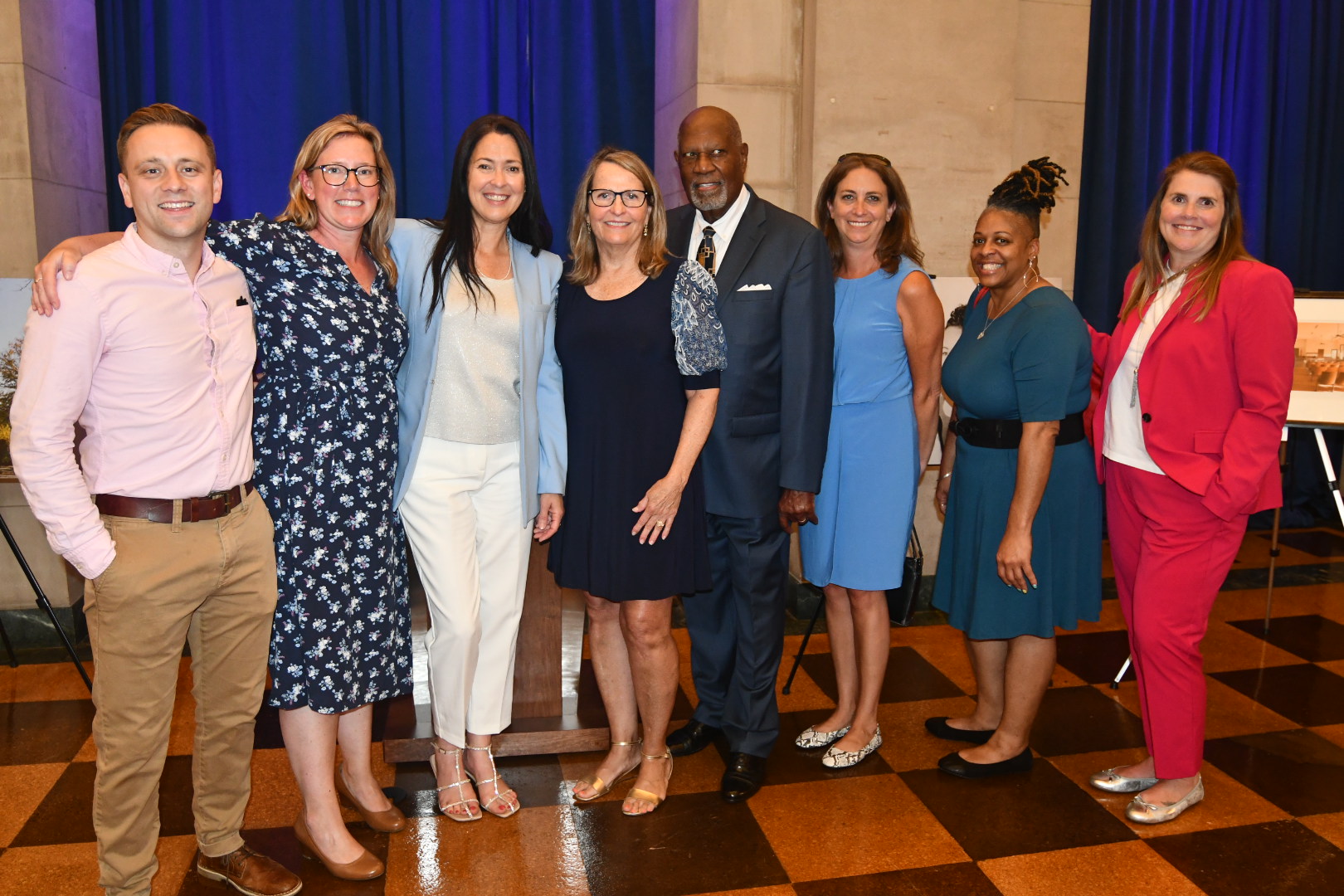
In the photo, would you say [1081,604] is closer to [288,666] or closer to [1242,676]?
[1242,676]

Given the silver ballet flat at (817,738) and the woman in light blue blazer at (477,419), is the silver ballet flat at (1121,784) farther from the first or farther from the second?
the woman in light blue blazer at (477,419)

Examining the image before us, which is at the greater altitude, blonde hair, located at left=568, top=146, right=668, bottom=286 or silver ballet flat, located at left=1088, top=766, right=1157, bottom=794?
blonde hair, located at left=568, top=146, right=668, bottom=286

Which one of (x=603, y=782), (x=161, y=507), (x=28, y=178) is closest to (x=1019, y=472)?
(x=603, y=782)

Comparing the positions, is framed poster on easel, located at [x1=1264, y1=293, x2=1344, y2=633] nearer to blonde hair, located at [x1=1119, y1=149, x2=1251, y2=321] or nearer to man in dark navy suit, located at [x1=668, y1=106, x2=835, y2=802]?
blonde hair, located at [x1=1119, y1=149, x2=1251, y2=321]

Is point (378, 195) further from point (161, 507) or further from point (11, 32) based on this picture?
point (11, 32)

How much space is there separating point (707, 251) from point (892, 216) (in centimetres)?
54

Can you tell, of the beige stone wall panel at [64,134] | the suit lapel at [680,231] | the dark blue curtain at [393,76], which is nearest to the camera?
the suit lapel at [680,231]

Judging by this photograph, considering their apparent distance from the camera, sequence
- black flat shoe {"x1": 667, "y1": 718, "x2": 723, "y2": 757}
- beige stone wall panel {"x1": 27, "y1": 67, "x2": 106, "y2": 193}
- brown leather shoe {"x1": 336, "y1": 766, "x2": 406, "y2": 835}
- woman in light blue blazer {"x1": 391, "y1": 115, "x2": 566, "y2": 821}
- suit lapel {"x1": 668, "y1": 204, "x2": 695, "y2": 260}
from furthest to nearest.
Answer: beige stone wall panel {"x1": 27, "y1": 67, "x2": 106, "y2": 193}, black flat shoe {"x1": 667, "y1": 718, "x2": 723, "y2": 757}, suit lapel {"x1": 668, "y1": 204, "x2": 695, "y2": 260}, brown leather shoe {"x1": 336, "y1": 766, "x2": 406, "y2": 835}, woman in light blue blazer {"x1": 391, "y1": 115, "x2": 566, "y2": 821}

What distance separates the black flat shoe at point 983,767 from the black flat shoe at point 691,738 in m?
0.71

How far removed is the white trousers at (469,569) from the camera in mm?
2453

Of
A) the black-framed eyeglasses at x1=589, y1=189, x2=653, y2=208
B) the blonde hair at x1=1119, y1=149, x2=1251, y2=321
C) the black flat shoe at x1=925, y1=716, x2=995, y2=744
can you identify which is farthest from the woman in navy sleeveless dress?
the blonde hair at x1=1119, y1=149, x2=1251, y2=321

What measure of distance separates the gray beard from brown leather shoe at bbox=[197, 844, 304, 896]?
2.02m

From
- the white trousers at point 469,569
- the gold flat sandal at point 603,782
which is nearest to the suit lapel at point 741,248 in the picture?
the white trousers at point 469,569

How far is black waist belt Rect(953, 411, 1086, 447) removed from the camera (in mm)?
2797
